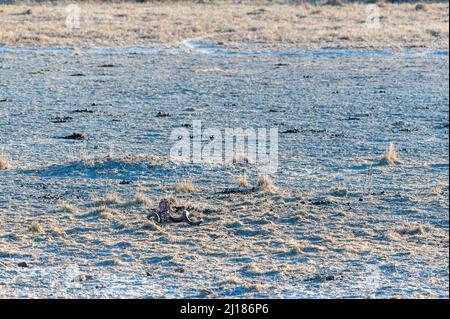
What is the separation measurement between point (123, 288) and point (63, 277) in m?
0.64

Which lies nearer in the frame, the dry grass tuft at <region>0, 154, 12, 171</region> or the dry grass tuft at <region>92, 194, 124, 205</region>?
the dry grass tuft at <region>92, 194, 124, 205</region>

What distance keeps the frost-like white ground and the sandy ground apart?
816 centimetres

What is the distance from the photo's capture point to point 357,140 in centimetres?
1532

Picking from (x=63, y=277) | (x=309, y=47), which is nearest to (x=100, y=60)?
(x=309, y=47)

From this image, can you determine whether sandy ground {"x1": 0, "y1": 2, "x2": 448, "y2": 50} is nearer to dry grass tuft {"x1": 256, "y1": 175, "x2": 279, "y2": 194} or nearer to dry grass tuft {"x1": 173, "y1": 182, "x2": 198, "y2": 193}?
dry grass tuft {"x1": 256, "y1": 175, "x2": 279, "y2": 194}

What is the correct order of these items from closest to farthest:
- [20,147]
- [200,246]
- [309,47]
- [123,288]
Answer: [123,288]
[200,246]
[20,147]
[309,47]

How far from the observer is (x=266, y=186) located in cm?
1173

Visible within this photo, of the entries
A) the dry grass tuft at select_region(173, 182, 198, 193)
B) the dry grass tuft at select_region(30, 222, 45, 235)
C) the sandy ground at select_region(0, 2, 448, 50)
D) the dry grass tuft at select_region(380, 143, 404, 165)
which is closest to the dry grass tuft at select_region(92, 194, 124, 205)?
the dry grass tuft at select_region(173, 182, 198, 193)

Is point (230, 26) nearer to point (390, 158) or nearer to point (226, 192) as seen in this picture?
point (390, 158)

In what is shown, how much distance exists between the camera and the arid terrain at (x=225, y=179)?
27.6 feet

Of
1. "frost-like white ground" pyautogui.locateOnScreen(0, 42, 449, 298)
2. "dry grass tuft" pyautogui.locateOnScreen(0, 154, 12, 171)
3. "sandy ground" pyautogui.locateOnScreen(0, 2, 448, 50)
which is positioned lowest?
"frost-like white ground" pyautogui.locateOnScreen(0, 42, 449, 298)

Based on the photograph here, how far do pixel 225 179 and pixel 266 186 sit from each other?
888mm

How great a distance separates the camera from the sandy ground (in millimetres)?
31156
